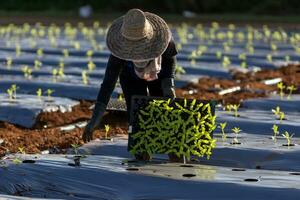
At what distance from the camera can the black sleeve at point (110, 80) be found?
4.71 metres

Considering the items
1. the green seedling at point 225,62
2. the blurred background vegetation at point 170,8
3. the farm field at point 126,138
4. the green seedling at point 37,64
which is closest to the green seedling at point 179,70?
the farm field at point 126,138

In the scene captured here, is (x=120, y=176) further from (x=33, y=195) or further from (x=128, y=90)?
(x=128, y=90)

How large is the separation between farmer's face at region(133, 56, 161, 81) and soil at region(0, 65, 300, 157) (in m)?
0.95

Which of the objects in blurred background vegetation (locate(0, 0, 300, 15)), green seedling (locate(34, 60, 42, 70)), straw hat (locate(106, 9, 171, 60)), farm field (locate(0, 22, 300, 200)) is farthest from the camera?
blurred background vegetation (locate(0, 0, 300, 15))

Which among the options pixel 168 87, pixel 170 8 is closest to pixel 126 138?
pixel 168 87

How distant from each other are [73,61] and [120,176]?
6851mm

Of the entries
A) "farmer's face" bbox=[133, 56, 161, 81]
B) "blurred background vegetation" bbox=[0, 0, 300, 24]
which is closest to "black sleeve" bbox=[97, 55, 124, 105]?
"farmer's face" bbox=[133, 56, 161, 81]

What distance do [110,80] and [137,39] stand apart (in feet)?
1.08

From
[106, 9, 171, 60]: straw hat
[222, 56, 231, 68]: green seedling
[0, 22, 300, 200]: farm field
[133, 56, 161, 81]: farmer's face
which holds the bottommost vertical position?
[0, 22, 300, 200]: farm field

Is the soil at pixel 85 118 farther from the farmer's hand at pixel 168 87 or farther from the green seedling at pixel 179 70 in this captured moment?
the farmer's hand at pixel 168 87

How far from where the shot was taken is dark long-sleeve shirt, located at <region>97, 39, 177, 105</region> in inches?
186

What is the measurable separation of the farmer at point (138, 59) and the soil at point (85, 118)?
0.78 m

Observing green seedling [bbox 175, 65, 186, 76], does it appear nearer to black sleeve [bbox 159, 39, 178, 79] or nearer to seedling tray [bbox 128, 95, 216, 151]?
black sleeve [bbox 159, 39, 178, 79]

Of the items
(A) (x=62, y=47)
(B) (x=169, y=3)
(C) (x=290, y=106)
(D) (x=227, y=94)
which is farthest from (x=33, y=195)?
(B) (x=169, y=3)
